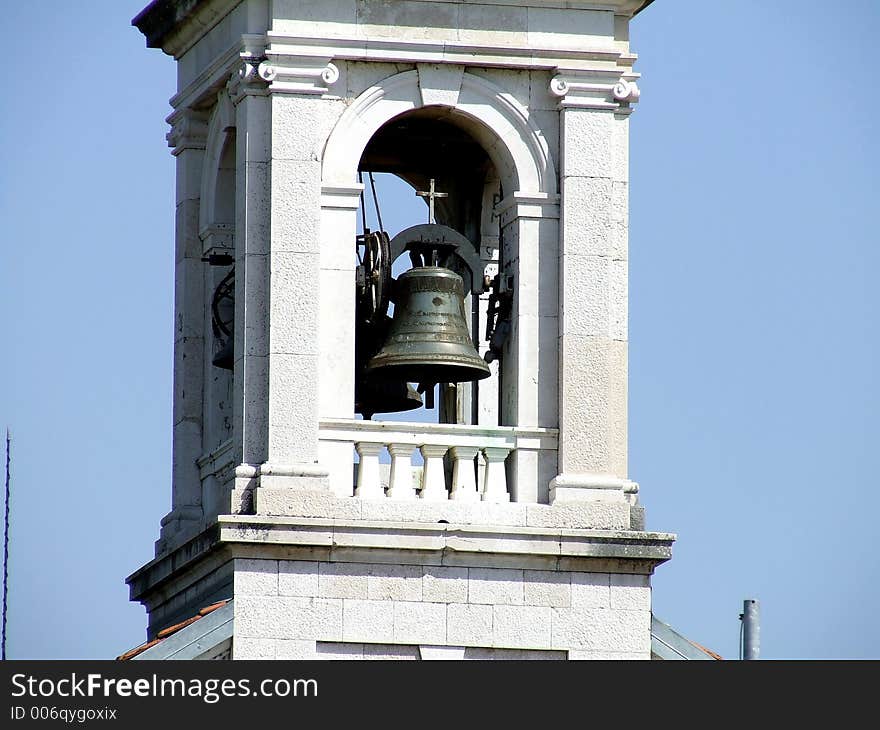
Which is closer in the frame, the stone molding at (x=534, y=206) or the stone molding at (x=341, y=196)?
the stone molding at (x=341, y=196)

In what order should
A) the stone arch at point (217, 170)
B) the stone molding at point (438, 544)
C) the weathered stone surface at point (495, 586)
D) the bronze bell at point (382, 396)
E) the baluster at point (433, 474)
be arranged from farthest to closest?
the bronze bell at point (382, 396) < the stone arch at point (217, 170) < the baluster at point (433, 474) < the weathered stone surface at point (495, 586) < the stone molding at point (438, 544)

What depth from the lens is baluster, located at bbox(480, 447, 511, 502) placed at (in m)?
50.0

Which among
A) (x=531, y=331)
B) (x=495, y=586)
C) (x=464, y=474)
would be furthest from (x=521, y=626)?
(x=531, y=331)

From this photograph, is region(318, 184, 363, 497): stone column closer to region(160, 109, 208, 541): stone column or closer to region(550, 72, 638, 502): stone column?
region(550, 72, 638, 502): stone column

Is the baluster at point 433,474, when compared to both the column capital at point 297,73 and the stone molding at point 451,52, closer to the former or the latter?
the column capital at point 297,73

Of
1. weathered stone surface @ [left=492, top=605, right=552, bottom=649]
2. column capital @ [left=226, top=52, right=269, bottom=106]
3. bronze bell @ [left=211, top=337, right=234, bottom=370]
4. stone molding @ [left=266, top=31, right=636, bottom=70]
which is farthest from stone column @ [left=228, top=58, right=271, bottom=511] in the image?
weathered stone surface @ [left=492, top=605, right=552, bottom=649]

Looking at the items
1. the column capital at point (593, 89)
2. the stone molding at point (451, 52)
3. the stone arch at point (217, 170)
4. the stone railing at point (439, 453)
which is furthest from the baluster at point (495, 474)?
the stone arch at point (217, 170)

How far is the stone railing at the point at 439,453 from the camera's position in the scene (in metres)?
49.8

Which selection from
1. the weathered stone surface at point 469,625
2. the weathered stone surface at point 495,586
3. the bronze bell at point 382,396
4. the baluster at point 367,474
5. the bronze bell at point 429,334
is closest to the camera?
the weathered stone surface at point 469,625

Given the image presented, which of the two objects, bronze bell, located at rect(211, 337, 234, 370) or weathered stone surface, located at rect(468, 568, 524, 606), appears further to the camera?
bronze bell, located at rect(211, 337, 234, 370)

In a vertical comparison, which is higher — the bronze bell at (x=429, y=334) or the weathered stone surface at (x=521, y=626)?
the bronze bell at (x=429, y=334)

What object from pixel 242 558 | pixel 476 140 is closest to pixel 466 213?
pixel 476 140
